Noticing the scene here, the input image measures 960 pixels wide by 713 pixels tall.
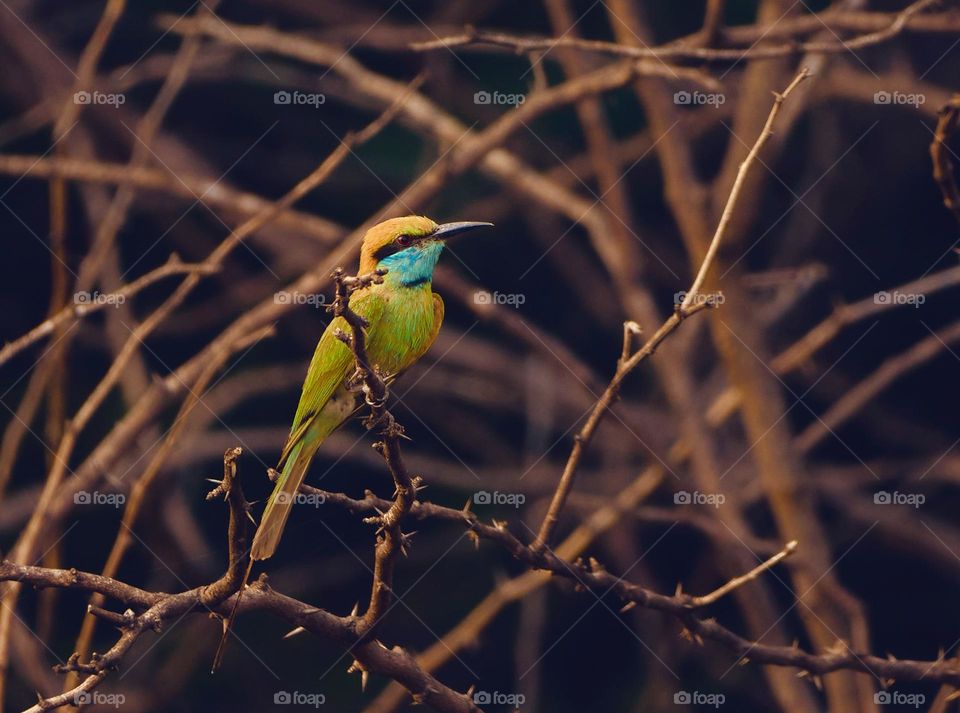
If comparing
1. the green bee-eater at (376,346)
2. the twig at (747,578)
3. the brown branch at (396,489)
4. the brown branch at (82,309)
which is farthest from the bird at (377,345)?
the twig at (747,578)

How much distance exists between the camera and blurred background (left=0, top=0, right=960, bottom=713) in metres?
5.19

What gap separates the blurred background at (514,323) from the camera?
5191 mm

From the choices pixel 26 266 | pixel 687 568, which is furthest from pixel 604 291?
pixel 26 266

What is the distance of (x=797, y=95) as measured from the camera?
543 cm

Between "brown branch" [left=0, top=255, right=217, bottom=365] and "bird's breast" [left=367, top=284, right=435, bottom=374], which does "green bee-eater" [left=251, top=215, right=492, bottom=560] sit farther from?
"brown branch" [left=0, top=255, right=217, bottom=365]

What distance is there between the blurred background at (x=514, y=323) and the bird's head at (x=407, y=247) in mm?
1128

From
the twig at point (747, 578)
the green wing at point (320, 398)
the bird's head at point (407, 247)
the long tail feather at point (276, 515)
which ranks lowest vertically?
the twig at point (747, 578)

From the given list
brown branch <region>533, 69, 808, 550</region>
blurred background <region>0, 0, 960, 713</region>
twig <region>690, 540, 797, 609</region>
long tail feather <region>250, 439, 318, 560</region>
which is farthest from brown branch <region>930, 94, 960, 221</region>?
blurred background <region>0, 0, 960, 713</region>

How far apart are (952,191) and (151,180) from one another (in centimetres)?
332

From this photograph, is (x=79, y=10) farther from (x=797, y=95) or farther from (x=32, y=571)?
(x=32, y=571)

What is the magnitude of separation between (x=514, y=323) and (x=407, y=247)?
132cm

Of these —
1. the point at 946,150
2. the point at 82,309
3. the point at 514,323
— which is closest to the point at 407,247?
the point at 82,309

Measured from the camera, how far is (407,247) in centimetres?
370

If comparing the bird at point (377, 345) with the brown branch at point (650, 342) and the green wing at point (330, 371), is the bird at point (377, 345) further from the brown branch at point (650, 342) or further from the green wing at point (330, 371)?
the brown branch at point (650, 342)
